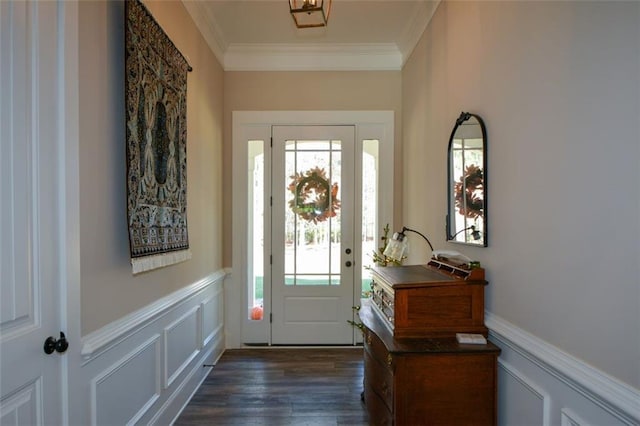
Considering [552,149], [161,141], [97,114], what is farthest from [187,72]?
[552,149]

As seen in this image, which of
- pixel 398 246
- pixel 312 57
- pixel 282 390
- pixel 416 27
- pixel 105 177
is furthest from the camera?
pixel 312 57

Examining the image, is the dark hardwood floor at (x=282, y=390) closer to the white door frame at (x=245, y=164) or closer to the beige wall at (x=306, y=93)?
the white door frame at (x=245, y=164)

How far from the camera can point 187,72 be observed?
7.86 ft

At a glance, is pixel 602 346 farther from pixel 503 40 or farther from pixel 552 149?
pixel 503 40

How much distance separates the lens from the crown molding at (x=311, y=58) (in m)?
3.30

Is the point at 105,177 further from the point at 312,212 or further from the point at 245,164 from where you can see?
the point at 312,212

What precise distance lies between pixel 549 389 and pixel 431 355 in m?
0.44

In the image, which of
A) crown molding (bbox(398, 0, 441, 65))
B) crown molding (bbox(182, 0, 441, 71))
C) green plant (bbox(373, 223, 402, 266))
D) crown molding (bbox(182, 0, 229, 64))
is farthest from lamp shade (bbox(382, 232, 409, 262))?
crown molding (bbox(182, 0, 229, 64))

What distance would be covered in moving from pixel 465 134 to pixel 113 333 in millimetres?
2128

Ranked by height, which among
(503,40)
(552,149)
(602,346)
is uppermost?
(503,40)

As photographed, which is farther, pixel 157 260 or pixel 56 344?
pixel 157 260

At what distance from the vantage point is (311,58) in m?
3.35

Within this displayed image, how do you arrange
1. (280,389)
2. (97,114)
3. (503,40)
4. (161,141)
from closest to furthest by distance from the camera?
1. (97,114)
2. (503,40)
3. (161,141)
4. (280,389)

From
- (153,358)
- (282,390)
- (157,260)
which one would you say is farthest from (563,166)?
(282,390)
